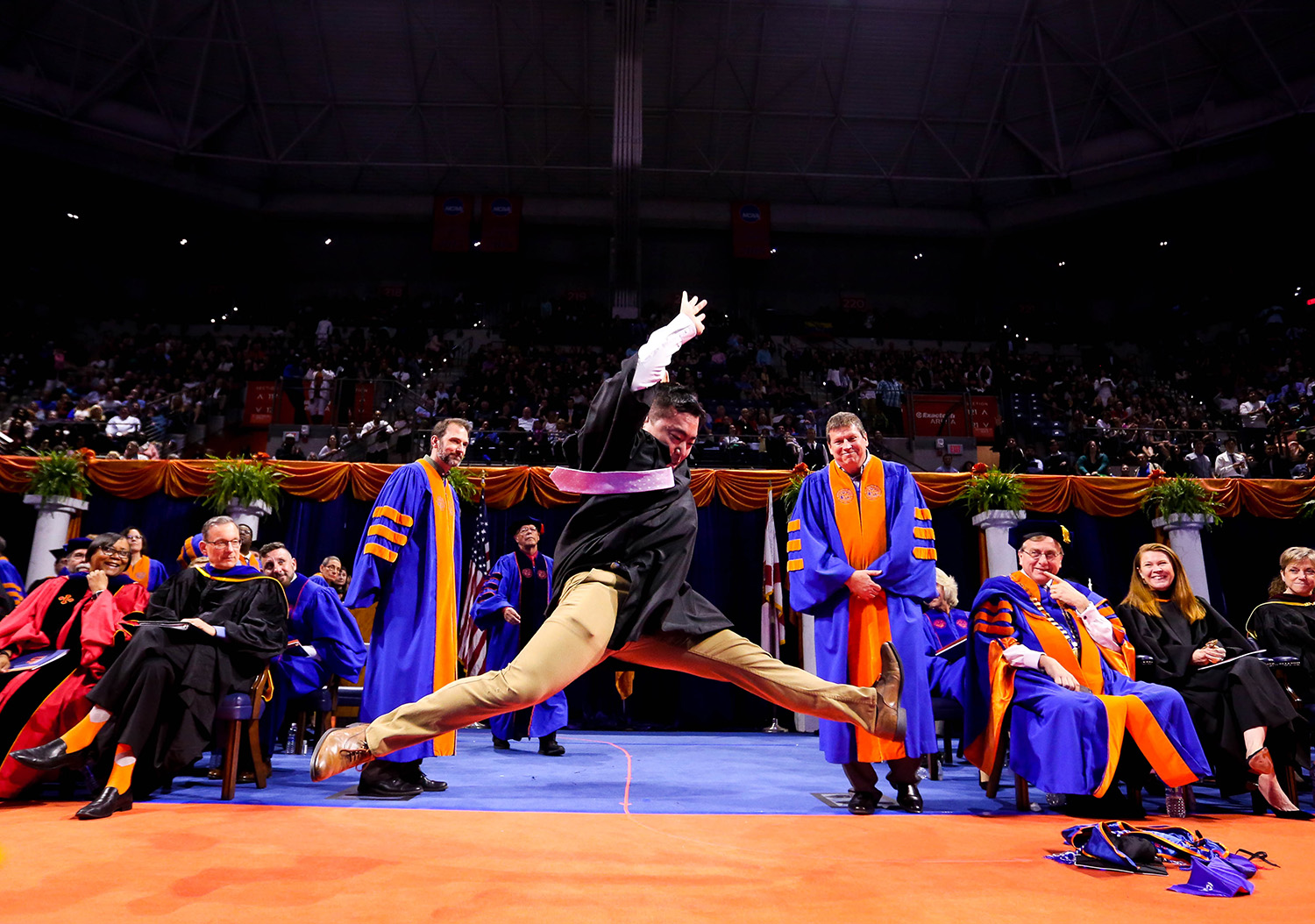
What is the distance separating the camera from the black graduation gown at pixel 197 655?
13.9 ft

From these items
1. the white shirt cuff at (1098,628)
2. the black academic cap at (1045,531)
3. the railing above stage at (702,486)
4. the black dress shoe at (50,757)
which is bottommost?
the black dress shoe at (50,757)

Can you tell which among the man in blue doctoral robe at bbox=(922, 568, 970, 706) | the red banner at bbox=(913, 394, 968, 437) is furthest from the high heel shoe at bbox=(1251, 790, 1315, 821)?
the red banner at bbox=(913, 394, 968, 437)

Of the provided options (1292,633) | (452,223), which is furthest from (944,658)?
(452,223)

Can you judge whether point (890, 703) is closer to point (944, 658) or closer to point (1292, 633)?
point (944, 658)

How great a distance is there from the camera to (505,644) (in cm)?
739

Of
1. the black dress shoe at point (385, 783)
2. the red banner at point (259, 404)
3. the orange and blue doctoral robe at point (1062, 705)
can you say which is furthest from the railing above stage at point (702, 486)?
the black dress shoe at point (385, 783)

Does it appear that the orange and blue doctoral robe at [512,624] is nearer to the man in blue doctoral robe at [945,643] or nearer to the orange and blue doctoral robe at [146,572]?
the orange and blue doctoral robe at [146,572]

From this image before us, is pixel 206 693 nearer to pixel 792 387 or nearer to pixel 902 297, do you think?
pixel 792 387

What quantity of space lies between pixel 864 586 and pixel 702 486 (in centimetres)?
596

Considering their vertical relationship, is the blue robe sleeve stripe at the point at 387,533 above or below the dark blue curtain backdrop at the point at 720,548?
below

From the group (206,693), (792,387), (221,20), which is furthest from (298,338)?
(206,693)

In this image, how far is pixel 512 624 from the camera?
7.35 m

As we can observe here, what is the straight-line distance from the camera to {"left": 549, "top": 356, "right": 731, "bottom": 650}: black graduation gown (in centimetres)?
293

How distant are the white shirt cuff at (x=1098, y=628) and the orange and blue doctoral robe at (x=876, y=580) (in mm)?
967
